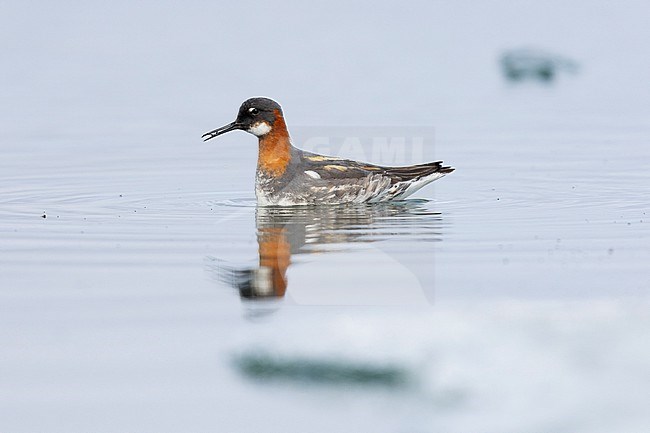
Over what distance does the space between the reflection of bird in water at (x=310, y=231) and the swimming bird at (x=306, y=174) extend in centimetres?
18

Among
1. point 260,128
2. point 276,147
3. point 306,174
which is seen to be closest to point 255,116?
point 260,128

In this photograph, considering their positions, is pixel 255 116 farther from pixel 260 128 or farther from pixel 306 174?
pixel 306 174

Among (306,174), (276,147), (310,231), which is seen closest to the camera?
(310,231)

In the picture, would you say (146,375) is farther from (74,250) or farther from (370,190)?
(370,190)

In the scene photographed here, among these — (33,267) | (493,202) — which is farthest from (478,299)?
(493,202)

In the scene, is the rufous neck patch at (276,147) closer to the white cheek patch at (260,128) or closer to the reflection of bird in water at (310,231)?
the white cheek patch at (260,128)

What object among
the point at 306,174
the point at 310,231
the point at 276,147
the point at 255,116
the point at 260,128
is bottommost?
the point at 310,231

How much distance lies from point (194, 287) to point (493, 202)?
5.52m

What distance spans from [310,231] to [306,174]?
2.33 metres

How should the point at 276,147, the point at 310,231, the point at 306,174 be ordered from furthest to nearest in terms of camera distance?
1. the point at 276,147
2. the point at 306,174
3. the point at 310,231

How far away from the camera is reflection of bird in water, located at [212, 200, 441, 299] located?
11.1 meters

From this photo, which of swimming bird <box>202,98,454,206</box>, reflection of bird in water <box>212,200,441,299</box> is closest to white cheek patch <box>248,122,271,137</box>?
swimming bird <box>202,98,454,206</box>

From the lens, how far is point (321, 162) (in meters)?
16.3

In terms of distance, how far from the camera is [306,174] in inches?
626
